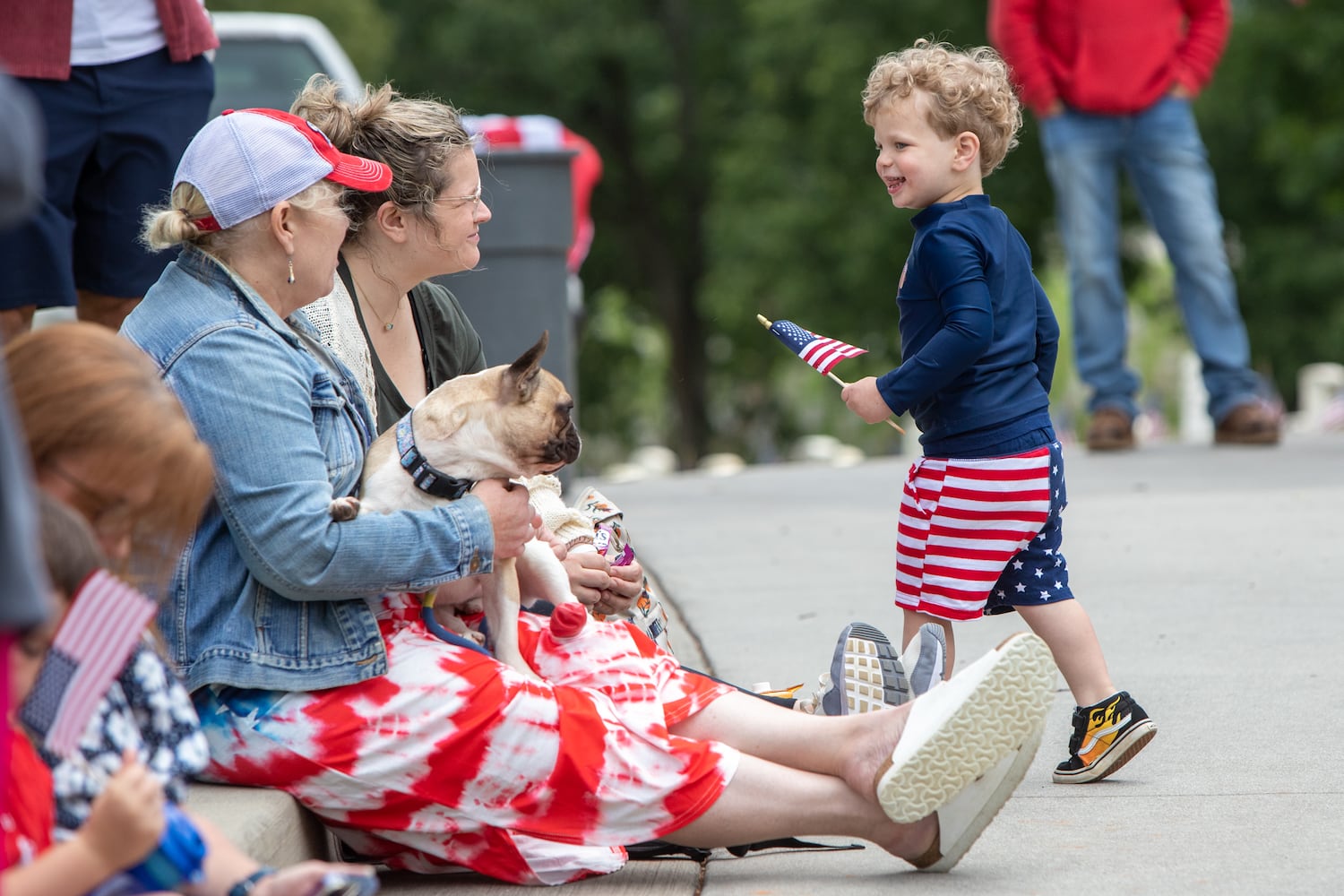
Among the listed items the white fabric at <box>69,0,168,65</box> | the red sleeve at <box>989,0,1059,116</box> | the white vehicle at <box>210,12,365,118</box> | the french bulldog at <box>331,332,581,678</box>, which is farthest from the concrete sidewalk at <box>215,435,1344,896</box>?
the white vehicle at <box>210,12,365,118</box>

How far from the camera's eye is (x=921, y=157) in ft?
12.9

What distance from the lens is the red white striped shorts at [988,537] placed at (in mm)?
3789

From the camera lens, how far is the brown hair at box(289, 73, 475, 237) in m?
3.75

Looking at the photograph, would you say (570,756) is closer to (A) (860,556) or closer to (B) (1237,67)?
(A) (860,556)

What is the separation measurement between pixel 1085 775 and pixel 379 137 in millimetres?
2056

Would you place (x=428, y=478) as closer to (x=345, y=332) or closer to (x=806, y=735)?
(x=345, y=332)

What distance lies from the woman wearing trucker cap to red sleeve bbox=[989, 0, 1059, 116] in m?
5.69

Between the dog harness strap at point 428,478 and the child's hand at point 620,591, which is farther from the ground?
the dog harness strap at point 428,478

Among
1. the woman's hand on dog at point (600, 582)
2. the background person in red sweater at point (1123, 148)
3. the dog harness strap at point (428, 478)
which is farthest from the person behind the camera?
the background person in red sweater at point (1123, 148)

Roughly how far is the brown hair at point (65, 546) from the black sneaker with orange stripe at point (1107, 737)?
233cm

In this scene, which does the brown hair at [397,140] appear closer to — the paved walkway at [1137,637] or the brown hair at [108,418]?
the paved walkway at [1137,637]

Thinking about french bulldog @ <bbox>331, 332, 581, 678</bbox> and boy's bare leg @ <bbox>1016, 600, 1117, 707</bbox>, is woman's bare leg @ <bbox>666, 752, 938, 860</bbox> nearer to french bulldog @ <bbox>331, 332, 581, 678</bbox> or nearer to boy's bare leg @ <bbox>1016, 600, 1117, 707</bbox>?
french bulldog @ <bbox>331, 332, 581, 678</bbox>

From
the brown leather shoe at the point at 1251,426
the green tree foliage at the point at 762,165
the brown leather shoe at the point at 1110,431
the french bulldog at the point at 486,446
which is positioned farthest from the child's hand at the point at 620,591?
the green tree foliage at the point at 762,165

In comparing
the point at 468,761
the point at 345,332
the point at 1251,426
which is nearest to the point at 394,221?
the point at 345,332
